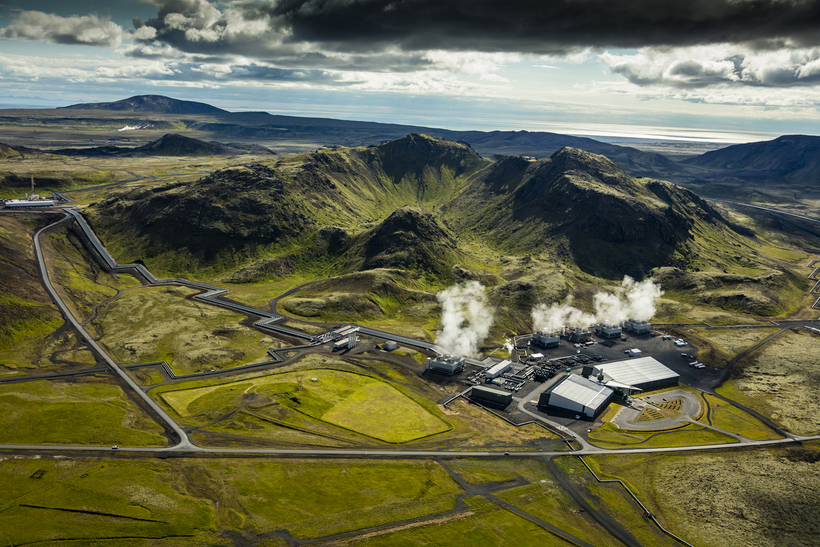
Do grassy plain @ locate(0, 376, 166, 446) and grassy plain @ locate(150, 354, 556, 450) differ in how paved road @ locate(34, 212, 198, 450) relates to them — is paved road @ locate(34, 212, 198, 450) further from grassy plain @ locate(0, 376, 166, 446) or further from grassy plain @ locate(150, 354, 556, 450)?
grassy plain @ locate(0, 376, 166, 446)

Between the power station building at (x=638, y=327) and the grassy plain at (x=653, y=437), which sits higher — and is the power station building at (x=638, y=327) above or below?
above

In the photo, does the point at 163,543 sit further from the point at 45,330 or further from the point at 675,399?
the point at 675,399

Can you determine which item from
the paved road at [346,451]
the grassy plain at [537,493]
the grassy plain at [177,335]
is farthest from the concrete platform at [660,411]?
the grassy plain at [177,335]

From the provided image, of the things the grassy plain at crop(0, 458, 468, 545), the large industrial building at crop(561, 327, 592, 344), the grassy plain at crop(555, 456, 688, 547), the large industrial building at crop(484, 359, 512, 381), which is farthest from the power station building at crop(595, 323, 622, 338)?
the grassy plain at crop(0, 458, 468, 545)

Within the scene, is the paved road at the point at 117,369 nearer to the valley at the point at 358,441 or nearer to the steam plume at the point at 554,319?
the valley at the point at 358,441

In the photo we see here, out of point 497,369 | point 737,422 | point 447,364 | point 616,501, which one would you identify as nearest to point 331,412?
point 447,364

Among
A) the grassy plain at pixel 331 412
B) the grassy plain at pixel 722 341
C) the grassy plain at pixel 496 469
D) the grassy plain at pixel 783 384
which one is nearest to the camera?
the grassy plain at pixel 496 469

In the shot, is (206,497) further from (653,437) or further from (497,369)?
(653,437)

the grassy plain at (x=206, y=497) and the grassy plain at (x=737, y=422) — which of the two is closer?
the grassy plain at (x=206, y=497)
